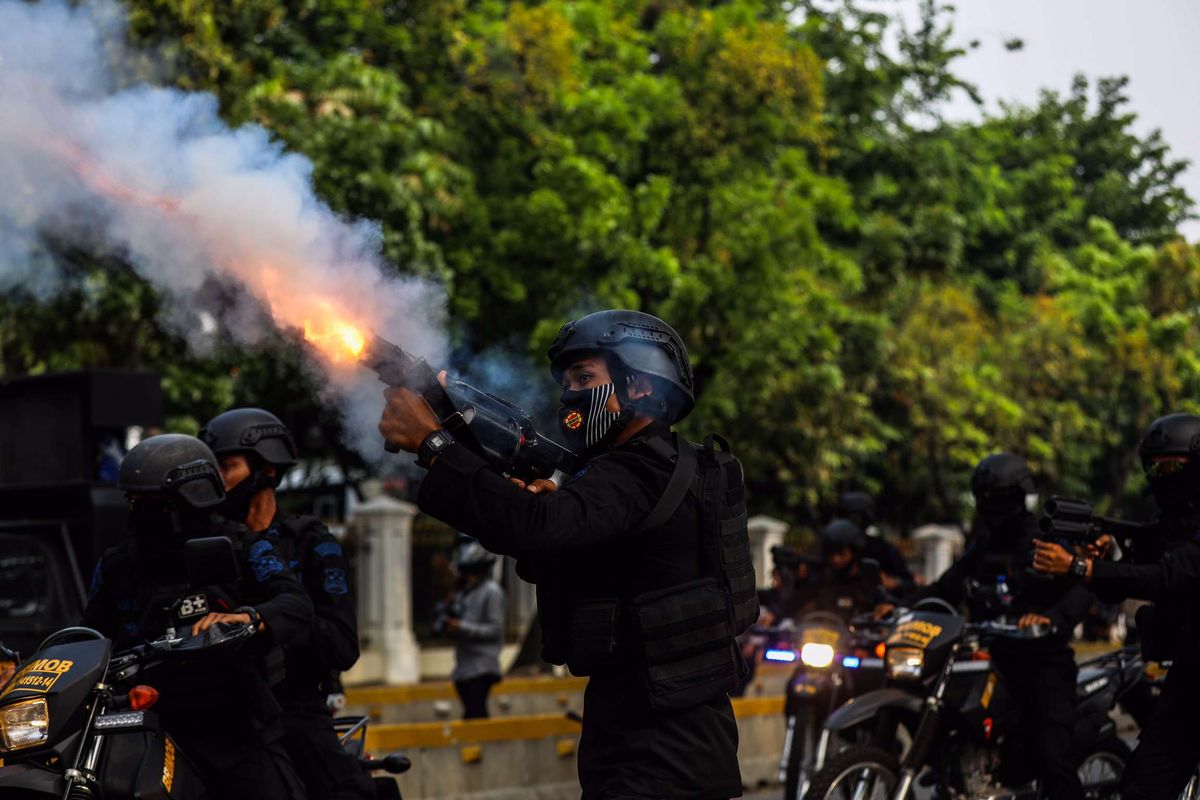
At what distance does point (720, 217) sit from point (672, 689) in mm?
17442

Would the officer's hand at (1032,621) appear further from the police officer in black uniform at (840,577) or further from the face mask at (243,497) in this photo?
the face mask at (243,497)

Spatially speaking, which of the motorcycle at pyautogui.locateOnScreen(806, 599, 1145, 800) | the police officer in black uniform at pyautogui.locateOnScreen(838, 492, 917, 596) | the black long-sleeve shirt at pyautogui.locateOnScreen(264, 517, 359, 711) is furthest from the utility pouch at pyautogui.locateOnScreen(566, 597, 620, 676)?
the police officer in black uniform at pyautogui.locateOnScreen(838, 492, 917, 596)

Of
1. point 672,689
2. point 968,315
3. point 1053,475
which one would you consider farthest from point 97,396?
point 1053,475

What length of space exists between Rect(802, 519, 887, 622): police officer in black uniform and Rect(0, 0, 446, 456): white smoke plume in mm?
3273

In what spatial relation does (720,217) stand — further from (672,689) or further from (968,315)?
(672,689)

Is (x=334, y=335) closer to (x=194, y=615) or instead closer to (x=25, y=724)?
(x=194, y=615)

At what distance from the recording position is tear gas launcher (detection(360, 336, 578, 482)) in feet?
15.2

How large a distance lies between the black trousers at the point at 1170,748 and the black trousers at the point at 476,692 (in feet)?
24.1

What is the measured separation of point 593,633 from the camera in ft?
15.4

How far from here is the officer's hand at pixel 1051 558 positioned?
6.93 metres

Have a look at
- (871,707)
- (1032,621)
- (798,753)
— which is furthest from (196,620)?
(798,753)

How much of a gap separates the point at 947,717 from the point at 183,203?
165 inches

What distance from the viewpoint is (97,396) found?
12.6 metres

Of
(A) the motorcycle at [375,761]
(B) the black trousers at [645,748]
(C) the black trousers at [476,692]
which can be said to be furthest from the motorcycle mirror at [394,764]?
(C) the black trousers at [476,692]
